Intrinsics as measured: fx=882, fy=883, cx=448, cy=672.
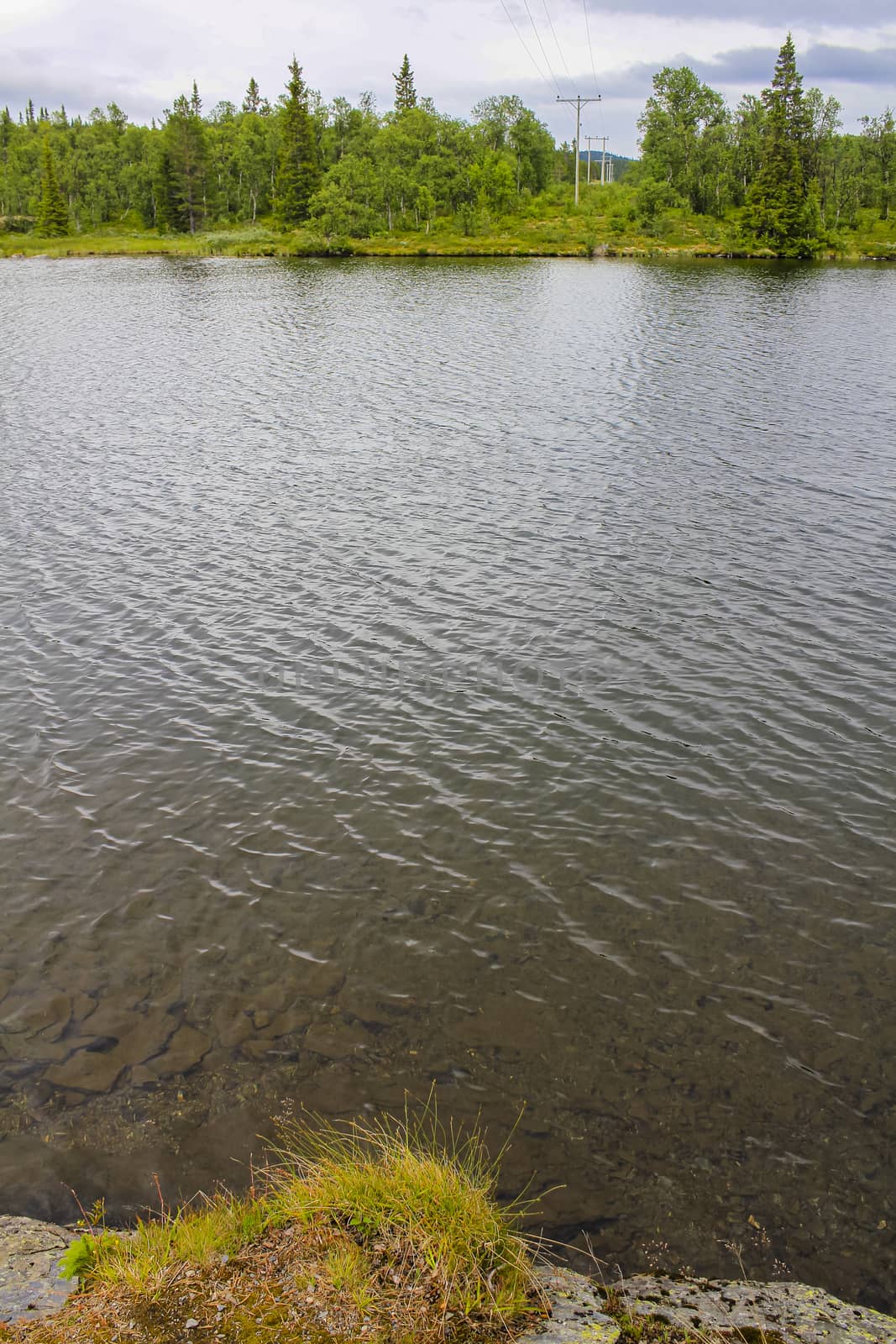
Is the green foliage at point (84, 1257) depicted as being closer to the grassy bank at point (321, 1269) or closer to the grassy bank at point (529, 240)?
the grassy bank at point (321, 1269)

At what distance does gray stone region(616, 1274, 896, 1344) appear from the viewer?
686 centimetres

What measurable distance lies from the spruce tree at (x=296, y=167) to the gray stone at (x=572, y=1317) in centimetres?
18637

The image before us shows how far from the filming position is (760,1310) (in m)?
7.14

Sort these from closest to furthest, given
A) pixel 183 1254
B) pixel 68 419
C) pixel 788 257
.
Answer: pixel 183 1254
pixel 68 419
pixel 788 257

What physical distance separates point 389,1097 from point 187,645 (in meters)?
13.8

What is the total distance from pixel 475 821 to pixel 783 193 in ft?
500

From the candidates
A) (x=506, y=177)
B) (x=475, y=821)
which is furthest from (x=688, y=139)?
(x=475, y=821)

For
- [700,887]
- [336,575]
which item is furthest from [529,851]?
[336,575]

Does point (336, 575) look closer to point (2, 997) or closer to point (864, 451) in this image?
point (2, 997)

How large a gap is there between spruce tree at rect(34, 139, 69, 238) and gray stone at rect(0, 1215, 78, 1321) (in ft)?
677

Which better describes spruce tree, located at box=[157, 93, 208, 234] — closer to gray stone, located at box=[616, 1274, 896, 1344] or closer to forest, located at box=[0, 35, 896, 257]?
forest, located at box=[0, 35, 896, 257]

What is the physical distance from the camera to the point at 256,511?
100 ft

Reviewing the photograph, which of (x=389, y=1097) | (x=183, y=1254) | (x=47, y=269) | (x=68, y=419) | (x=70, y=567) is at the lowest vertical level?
(x=389, y=1097)

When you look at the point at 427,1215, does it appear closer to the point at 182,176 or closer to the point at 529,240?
the point at 529,240
